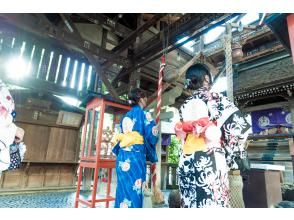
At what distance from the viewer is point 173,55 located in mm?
6680

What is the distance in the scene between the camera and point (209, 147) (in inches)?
72.6

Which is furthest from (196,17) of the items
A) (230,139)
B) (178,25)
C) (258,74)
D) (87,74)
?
(258,74)

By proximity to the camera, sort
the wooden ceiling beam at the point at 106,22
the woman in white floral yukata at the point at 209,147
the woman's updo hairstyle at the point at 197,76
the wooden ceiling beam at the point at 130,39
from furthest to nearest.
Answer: the wooden ceiling beam at the point at 106,22 < the wooden ceiling beam at the point at 130,39 < the woman's updo hairstyle at the point at 197,76 < the woman in white floral yukata at the point at 209,147

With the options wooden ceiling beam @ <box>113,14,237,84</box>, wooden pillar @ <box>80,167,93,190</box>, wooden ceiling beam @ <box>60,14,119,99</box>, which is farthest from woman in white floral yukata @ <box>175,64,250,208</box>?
wooden pillar @ <box>80,167,93,190</box>

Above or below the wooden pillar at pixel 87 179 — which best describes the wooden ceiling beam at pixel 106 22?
above

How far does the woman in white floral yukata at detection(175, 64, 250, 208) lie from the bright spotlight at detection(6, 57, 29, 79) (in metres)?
5.04

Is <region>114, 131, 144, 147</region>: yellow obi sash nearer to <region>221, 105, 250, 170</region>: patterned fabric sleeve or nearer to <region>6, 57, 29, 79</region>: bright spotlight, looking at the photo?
<region>221, 105, 250, 170</region>: patterned fabric sleeve

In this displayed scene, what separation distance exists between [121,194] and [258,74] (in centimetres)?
871

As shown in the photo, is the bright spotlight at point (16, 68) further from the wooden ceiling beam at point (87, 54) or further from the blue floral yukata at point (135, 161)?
the blue floral yukata at point (135, 161)

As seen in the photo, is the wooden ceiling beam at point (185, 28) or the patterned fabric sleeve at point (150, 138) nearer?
the patterned fabric sleeve at point (150, 138)

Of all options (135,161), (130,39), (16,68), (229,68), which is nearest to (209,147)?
(135,161)

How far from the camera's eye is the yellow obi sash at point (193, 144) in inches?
74.2

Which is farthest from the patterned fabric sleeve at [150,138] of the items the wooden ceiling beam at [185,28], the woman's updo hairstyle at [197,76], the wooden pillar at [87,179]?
the wooden pillar at [87,179]

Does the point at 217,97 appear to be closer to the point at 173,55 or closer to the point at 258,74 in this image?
the point at 173,55
